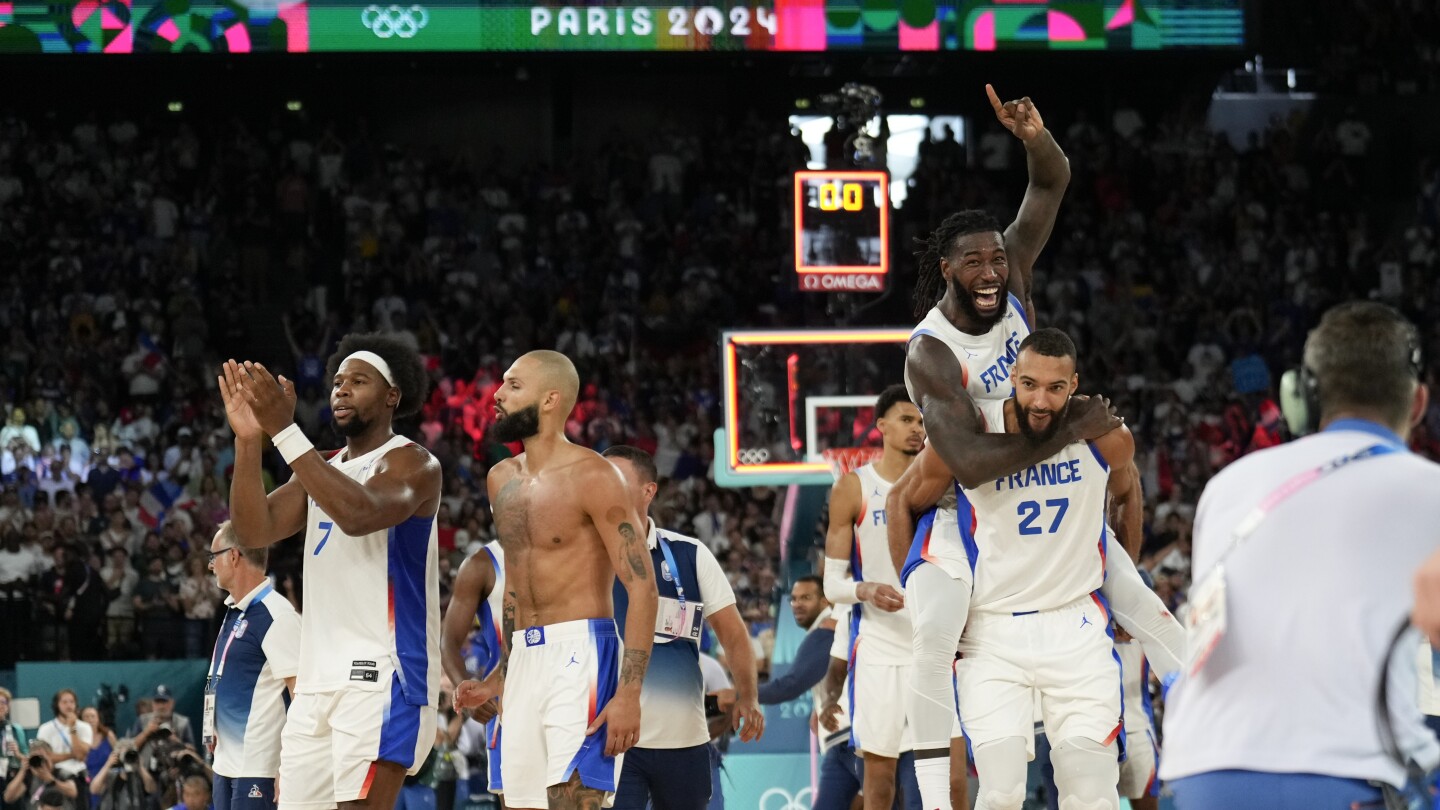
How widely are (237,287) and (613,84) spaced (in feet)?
21.4

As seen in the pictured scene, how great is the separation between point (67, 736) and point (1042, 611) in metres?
8.59

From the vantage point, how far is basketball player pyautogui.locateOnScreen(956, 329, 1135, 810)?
6008mm

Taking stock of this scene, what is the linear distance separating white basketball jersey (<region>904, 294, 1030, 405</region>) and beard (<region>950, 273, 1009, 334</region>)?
3 centimetres

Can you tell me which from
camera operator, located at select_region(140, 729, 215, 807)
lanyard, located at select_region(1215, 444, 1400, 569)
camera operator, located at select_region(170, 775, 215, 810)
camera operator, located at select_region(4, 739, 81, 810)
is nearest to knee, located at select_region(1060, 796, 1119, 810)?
lanyard, located at select_region(1215, 444, 1400, 569)

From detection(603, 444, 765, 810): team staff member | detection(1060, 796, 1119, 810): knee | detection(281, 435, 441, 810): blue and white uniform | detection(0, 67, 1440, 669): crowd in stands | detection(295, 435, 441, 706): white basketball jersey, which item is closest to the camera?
detection(1060, 796, 1119, 810): knee

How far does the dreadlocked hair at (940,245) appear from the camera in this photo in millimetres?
6715

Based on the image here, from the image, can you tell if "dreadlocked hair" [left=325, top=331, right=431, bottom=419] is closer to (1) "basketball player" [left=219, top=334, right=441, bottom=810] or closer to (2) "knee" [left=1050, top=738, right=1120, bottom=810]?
(1) "basketball player" [left=219, top=334, right=441, bottom=810]

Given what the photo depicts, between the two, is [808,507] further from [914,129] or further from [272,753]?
[914,129]

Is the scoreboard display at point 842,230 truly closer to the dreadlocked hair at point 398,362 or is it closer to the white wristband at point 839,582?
the white wristband at point 839,582

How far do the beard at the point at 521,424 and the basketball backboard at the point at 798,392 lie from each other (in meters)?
5.36

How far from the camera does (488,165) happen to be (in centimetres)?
2384

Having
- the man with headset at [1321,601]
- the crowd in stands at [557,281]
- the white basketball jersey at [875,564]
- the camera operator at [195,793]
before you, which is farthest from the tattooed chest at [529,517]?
the crowd in stands at [557,281]

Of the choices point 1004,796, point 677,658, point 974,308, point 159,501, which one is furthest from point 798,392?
point 159,501

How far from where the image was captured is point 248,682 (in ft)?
25.4
